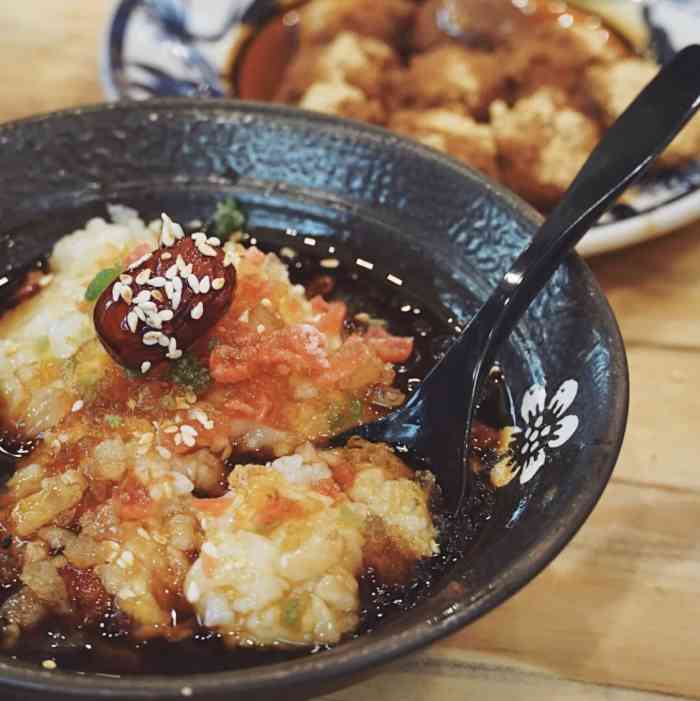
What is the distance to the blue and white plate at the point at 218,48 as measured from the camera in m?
2.68

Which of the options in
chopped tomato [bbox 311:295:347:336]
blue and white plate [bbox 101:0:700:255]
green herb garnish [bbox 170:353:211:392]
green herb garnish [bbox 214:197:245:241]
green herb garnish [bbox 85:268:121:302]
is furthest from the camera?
blue and white plate [bbox 101:0:700:255]

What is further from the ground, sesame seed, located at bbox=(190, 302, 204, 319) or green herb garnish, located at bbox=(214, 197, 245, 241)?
sesame seed, located at bbox=(190, 302, 204, 319)

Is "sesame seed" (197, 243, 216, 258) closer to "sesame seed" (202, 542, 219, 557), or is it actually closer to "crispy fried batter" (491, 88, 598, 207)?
"sesame seed" (202, 542, 219, 557)

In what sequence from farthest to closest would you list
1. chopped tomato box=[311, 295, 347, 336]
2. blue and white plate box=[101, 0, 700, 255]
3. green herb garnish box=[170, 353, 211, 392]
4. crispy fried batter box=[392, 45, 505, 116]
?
crispy fried batter box=[392, 45, 505, 116] < blue and white plate box=[101, 0, 700, 255] < chopped tomato box=[311, 295, 347, 336] < green herb garnish box=[170, 353, 211, 392]

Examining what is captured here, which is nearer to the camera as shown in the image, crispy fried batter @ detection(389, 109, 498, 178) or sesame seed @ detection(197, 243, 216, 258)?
sesame seed @ detection(197, 243, 216, 258)

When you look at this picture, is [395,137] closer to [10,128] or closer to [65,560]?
[10,128]

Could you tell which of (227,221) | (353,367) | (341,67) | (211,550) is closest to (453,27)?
(341,67)

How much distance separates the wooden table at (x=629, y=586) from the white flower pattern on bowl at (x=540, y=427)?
1.11 ft

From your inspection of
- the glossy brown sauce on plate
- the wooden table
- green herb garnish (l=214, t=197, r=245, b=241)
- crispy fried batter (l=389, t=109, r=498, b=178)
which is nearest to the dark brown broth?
the wooden table

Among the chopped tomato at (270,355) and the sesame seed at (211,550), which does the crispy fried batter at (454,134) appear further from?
the sesame seed at (211,550)

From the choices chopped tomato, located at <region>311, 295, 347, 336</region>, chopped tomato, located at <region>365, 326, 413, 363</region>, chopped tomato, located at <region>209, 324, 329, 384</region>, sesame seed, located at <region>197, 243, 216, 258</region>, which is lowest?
chopped tomato, located at <region>365, 326, 413, 363</region>

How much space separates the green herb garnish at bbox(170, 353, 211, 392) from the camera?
173 centimetres

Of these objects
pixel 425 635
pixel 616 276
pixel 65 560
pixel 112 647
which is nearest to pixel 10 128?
pixel 65 560

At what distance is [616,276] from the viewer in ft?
8.88
